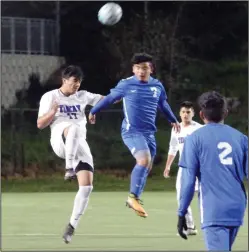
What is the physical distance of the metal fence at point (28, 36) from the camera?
24.0m

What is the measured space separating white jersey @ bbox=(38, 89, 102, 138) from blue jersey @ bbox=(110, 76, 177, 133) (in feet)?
1.30

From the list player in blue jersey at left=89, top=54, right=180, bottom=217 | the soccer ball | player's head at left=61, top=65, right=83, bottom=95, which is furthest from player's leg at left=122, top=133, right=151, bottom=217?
the soccer ball

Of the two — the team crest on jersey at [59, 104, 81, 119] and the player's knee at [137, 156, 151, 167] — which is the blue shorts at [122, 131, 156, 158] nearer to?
the player's knee at [137, 156, 151, 167]

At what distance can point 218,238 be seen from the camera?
6137mm

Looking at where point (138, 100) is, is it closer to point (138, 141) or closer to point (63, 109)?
point (138, 141)

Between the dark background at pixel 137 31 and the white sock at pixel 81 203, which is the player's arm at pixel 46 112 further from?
the dark background at pixel 137 31

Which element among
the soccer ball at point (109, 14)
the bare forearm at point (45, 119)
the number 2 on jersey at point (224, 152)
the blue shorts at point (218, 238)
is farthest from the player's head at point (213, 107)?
the soccer ball at point (109, 14)

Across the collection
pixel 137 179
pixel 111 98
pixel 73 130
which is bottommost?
pixel 137 179

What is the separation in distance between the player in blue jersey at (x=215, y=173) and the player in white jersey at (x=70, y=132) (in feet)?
12.5

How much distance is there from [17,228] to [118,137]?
899 cm

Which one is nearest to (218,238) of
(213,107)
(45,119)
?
(213,107)

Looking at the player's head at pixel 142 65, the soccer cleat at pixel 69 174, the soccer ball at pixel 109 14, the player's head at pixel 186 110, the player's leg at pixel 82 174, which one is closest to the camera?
the player's head at pixel 142 65

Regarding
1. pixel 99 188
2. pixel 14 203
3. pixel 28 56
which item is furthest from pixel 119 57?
pixel 14 203

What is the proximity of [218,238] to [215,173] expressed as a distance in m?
0.41
